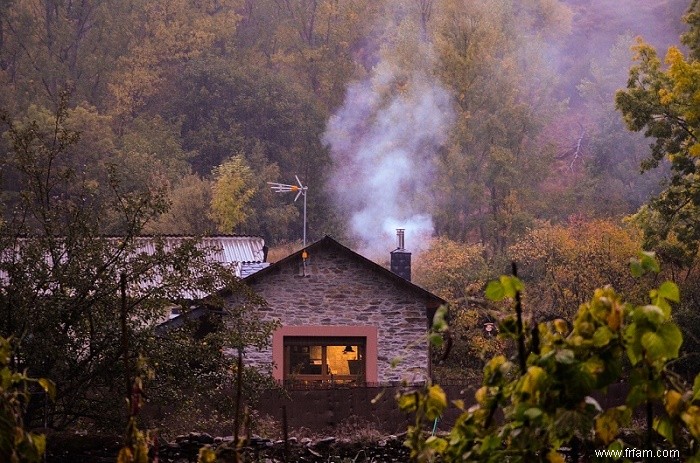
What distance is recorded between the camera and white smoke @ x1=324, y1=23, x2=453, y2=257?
60.6 metres

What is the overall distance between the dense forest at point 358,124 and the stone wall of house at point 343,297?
1423 centimetres

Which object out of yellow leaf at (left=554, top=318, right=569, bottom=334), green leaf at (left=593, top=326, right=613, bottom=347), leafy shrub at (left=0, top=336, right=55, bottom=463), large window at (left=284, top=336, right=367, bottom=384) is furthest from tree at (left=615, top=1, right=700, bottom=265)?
leafy shrub at (left=0, top=336, right=55, bottom=463)

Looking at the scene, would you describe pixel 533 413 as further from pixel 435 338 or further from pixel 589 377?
pixel 435 338

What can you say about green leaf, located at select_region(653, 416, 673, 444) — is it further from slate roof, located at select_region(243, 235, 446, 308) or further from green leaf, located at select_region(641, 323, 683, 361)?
slate roof, located at select_region(243, 235, 446, 308)

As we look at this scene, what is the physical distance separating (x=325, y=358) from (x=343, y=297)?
141 cm

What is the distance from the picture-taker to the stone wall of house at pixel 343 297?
2441 cm

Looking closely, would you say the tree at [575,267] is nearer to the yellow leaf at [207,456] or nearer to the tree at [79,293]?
the tree at [79,293]

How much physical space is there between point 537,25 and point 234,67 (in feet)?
84.3

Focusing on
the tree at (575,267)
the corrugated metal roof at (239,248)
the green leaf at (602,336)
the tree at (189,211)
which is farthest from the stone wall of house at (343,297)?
the tree at (189,211)

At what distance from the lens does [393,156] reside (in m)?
64.9

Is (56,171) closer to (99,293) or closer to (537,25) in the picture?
(99,293)

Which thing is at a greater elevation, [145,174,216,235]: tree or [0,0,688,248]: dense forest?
[0,0,688,248]: dense forest

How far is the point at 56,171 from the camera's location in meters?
14.5

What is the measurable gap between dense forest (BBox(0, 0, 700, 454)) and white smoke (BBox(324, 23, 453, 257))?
123 mm
